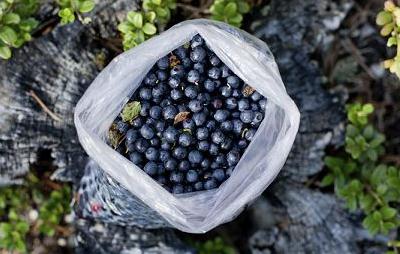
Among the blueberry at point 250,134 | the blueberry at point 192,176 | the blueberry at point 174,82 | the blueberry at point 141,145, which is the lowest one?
the blueberry at point 192,176

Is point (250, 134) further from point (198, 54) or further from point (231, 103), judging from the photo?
point (198, 54)

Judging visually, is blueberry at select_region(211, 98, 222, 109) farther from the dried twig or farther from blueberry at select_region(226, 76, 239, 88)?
the dried twig

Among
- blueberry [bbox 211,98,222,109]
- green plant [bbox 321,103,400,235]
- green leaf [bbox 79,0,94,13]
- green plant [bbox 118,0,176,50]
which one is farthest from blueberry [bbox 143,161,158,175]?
green plant [bbox 321,103,400,235]

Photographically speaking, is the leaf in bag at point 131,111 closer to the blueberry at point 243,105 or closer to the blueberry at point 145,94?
the blueberry at point 145,94

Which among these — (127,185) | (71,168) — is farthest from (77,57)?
(127,185)

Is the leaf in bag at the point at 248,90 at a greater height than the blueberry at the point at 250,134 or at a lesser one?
greater

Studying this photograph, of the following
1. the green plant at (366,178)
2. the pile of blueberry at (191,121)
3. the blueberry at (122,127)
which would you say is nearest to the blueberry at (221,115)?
the pile of blueberry at (191,121)
